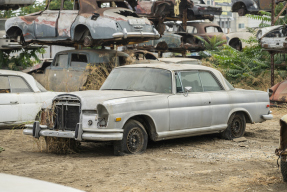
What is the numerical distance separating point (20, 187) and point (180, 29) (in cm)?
2324

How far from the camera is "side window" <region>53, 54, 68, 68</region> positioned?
14438 millimetres

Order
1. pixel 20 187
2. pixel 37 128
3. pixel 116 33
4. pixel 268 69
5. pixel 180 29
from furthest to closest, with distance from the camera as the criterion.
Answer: pixel 180 29
pixel 268 69
pixel 116 33
pixel 37 128
pixel 20 187

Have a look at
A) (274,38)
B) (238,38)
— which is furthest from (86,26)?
(238,38)

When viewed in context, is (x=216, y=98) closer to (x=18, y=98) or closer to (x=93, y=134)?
(x=93, y=134)

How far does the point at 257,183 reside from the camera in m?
6.02

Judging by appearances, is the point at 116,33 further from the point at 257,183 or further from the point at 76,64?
the point at 257,183

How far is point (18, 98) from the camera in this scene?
402 inches

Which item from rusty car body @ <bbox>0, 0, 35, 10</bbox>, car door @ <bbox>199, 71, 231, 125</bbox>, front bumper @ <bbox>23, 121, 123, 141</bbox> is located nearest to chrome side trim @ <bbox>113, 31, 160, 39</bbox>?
car door @ <bbox>199, 71, 231, 125</bbox>

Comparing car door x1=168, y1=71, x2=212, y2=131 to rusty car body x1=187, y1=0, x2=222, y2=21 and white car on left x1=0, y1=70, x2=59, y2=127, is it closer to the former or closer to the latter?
white car on left x1=0, y1=70, x2=59, y2=127

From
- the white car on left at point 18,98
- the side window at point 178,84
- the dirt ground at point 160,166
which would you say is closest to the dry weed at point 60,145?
the dirt ground at point 160,166

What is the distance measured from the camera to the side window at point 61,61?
1444 centimetres

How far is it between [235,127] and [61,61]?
677 cm

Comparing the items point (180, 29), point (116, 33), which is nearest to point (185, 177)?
point (116, 33)

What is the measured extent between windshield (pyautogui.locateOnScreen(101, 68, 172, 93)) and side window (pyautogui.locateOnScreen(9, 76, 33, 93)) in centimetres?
243
